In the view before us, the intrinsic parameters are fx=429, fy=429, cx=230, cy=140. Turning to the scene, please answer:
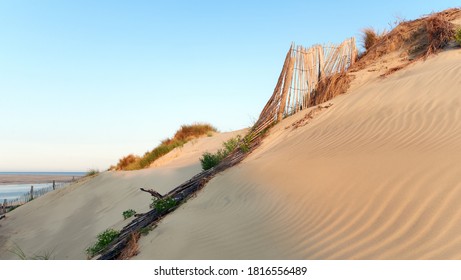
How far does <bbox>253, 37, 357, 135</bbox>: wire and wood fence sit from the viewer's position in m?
12.4

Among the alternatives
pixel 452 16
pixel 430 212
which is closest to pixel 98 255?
pixel 430 212

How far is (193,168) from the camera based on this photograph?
13602mm

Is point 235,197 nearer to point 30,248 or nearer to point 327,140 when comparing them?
point 327,140

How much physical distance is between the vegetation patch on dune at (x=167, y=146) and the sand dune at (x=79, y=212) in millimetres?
4614

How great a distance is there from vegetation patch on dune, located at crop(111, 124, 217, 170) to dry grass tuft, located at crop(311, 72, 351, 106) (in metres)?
10.3

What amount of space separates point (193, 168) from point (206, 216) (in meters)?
6.91

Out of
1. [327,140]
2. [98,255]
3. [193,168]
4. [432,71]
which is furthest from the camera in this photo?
[193,168]

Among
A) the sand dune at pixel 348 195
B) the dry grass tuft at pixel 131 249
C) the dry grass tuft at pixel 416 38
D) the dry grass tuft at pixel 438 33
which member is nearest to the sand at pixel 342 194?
the sand dune at pixel 348 195

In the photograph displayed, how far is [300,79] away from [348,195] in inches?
300

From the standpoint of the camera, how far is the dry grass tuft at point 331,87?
12.4 metres

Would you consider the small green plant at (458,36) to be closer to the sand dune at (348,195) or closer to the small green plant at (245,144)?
the sand dune at (348,195)

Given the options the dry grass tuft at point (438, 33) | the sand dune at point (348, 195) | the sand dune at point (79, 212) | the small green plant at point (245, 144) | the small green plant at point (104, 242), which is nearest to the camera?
the sand dune at point (348, 195)

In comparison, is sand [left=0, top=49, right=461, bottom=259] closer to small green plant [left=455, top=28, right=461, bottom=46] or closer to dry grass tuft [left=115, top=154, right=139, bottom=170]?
small green plant [left=455, top=28, right=461, bottom=46]

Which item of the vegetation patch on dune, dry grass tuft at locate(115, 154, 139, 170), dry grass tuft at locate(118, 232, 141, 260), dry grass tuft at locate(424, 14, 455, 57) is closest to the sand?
dry grass tuft at locate(118, 232, 141, 260)
